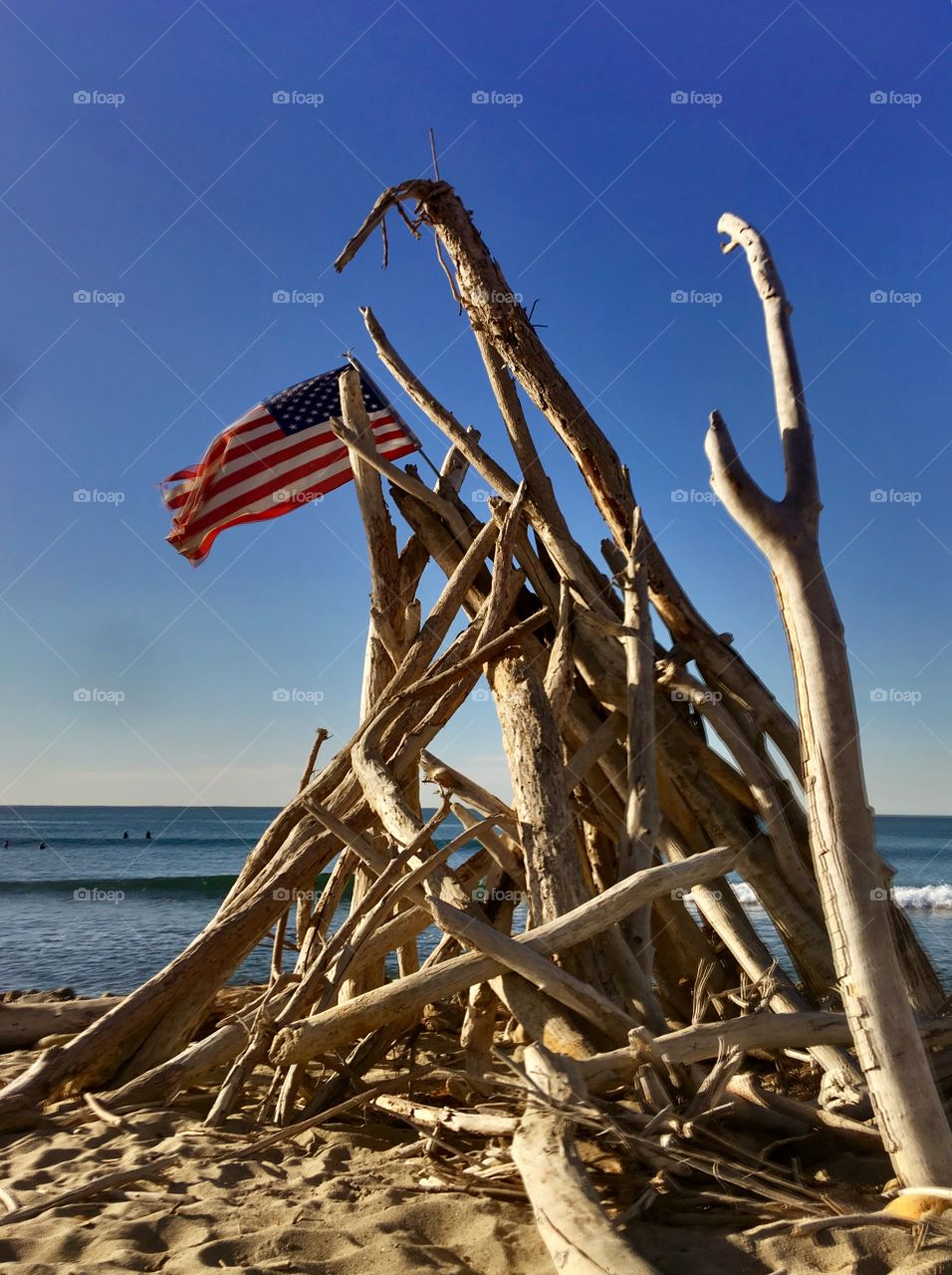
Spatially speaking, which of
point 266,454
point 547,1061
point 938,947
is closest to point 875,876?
point 547,1061

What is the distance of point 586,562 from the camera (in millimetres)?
6457

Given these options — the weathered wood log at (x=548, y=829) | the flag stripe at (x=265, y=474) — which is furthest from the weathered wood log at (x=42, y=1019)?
the weathered wood log at (x=548, y=829)

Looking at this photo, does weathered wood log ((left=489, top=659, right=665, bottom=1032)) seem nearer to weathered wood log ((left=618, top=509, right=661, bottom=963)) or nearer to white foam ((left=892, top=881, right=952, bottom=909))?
weathered wood log ((left=618, top=509, right=661, bottom=963))

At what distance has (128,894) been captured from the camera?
2808 centimetres

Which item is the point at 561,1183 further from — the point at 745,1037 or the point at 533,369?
the point at 533,369

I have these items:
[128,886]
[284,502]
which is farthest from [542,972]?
[128,886]

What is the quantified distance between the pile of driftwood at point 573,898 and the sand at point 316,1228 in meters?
0.16

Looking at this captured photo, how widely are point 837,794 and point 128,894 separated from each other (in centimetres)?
2849

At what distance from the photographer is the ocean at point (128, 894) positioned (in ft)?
45.4

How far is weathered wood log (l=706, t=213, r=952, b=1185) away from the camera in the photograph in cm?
301

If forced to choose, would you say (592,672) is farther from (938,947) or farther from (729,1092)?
(938,947)

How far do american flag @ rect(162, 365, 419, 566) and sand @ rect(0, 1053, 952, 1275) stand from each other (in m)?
4.32

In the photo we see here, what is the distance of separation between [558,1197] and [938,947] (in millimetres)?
16944

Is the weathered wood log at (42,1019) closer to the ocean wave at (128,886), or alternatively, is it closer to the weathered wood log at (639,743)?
the weathered wood log at (639,743)
